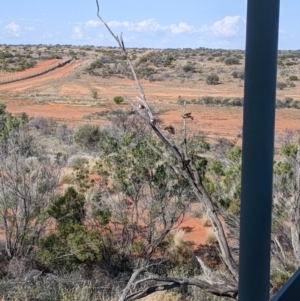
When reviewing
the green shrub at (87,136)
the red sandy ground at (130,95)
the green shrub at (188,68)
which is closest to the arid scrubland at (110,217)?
the green shrub at (87,136)

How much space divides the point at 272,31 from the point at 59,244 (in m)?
6.14

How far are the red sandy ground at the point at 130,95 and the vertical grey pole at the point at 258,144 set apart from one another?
16393 mm

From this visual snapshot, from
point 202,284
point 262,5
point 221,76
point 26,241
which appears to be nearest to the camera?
point 262,5

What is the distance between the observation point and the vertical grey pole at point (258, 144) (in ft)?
3.07

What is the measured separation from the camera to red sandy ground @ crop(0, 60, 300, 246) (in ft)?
78.5

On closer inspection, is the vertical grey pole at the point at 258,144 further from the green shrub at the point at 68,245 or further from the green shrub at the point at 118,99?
the green shrub at the point at 118,99

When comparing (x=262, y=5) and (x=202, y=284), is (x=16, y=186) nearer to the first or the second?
(x=202, y=284)

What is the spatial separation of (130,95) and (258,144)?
3243cm

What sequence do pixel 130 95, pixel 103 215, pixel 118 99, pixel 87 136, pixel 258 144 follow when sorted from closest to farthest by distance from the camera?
pixel 258 144
pixel 103 215
pixel 87 136
pixel 118 99
pixel 130 95

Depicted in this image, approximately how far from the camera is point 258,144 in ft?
3.08

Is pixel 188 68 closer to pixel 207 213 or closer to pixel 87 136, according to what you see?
pixel 87 136

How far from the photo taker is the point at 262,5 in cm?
93

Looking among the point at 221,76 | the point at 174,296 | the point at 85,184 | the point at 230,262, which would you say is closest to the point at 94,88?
the point at 221,76

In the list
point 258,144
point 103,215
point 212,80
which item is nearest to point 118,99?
point 212,80
